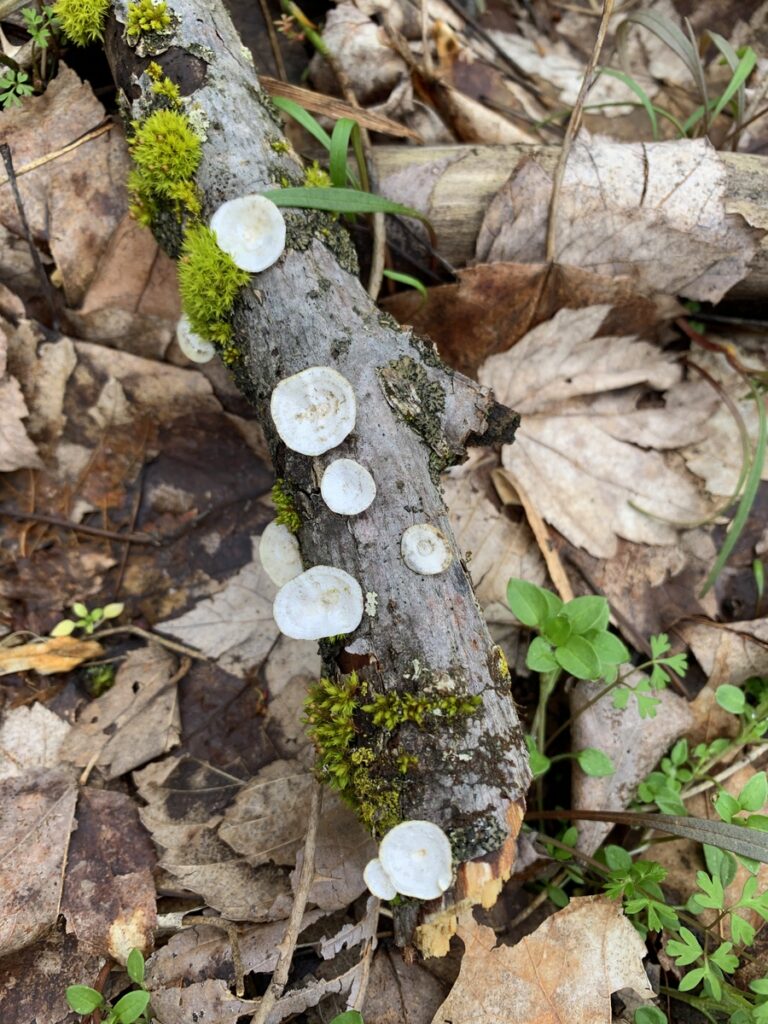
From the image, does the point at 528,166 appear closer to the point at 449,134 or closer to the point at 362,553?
the point at 449,134

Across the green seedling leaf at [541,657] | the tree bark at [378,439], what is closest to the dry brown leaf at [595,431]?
the green seedling leaf at [541,657]

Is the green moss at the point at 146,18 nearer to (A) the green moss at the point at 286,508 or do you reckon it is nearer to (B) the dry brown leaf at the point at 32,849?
(A) the green moss at the point at 286,508

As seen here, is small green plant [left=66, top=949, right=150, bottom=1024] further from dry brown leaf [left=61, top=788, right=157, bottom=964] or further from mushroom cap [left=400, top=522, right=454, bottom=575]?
mushroom cap [left=400, top=522, right=454, bottom=575]

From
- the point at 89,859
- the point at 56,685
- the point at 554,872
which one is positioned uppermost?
the point at 56,685

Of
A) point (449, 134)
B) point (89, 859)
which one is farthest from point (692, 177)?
point (89, 859)

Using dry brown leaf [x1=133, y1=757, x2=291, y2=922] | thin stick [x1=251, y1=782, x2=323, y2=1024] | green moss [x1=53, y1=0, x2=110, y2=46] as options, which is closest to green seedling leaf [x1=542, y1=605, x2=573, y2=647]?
thin stick [x1=251, y1=782, x2=323, y2=1024]
